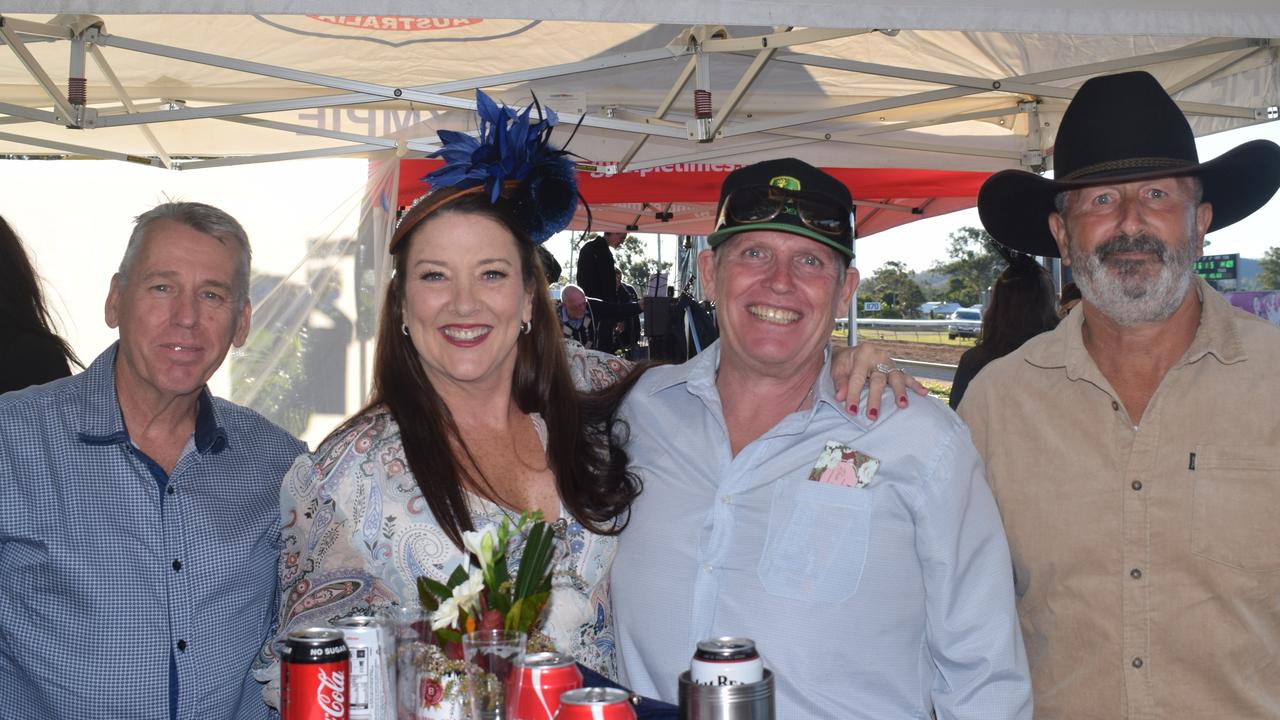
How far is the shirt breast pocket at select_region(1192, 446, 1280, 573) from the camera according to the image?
2.33 m

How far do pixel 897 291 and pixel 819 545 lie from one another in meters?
24.7

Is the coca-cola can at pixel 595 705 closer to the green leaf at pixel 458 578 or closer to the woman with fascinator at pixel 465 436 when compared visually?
the green leaf at pixel 458 578

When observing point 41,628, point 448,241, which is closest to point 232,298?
point 448,241

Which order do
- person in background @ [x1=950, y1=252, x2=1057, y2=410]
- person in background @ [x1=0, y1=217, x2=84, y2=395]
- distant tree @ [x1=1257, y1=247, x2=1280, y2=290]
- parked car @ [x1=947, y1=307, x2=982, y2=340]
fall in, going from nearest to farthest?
person in background @ [x1=0, y1=217, x2=84, y2=395] → person in background @ [x1=950, y1=252, x2=1057, y2=410] → distant tree @ [x1=1257, y1=247, x2=1280, y2=290] → parked car @ [x1=947, y1=307, x2=982, y2=340]

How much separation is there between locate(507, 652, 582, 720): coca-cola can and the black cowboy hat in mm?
1874

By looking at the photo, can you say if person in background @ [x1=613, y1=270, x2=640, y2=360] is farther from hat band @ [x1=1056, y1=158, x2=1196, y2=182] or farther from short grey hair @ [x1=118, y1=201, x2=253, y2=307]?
hat band @ [x1=1056, y1=158, x2=1196, y2=182]

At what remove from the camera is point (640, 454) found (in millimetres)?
2518

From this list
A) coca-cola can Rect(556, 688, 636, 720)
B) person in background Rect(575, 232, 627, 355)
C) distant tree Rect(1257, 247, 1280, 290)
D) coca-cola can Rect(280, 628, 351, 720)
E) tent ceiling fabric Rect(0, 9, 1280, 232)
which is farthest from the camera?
distant tree Rect(1257, 247, 1280, 290)

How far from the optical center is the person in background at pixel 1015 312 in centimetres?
515

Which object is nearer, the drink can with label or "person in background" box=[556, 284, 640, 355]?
the drink can with label

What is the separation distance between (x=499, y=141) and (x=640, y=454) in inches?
31.2

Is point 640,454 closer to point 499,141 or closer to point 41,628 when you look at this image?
point 499,141

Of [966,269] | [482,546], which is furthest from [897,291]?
[482,546]

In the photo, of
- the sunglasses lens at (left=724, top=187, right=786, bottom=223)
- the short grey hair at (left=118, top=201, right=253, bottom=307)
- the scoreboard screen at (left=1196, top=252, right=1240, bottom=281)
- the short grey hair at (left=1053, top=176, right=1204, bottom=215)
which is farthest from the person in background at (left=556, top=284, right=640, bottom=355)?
the sunglasses lens at (left=724, top=187, right=786, bottom=223)
